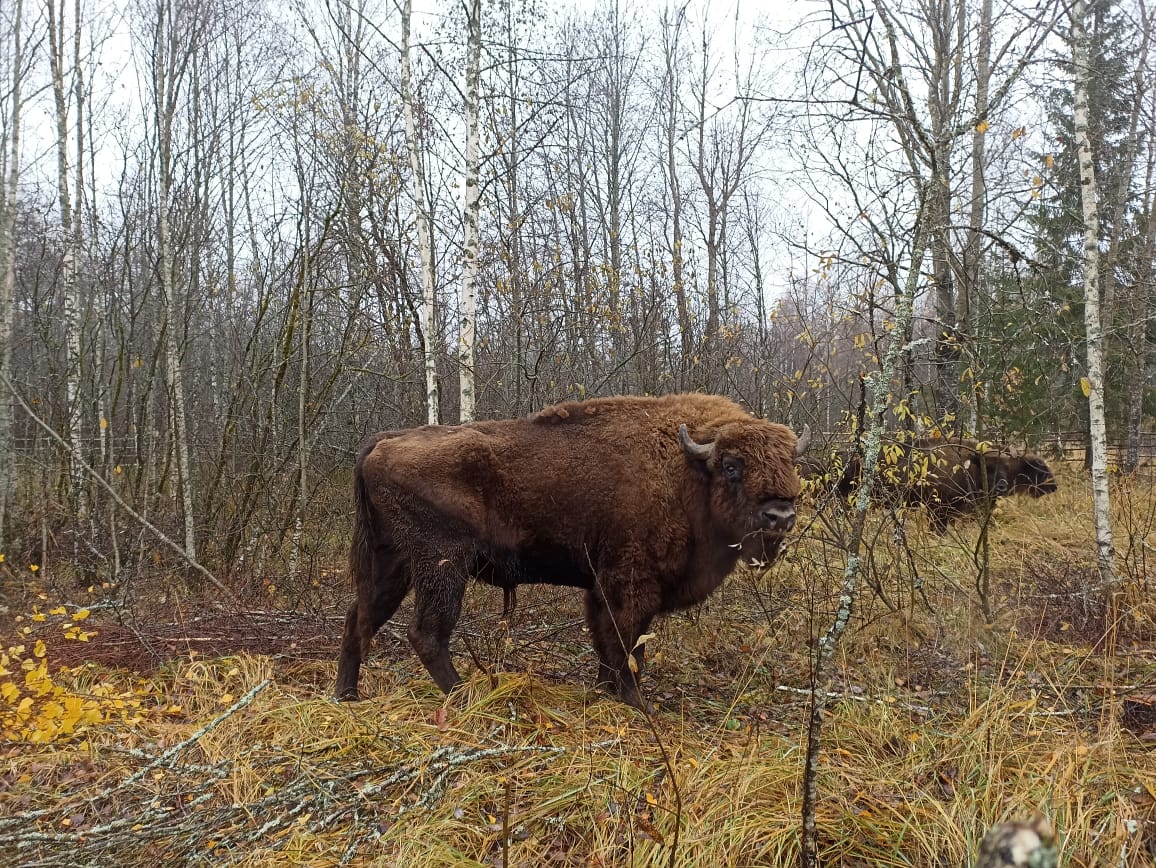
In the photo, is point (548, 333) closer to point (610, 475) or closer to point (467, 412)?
point (467, 412)

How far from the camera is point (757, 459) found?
4.98 metres

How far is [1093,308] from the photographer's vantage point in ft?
19.5

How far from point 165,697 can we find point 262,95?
7.35m

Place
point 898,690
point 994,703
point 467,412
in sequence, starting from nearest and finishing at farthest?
point 994,703 → point 898,690 → point 467,412

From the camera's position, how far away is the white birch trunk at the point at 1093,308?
229 inches

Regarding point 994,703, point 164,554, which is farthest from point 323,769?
point 164,554

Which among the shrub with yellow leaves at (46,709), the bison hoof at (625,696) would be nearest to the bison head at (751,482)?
the bison hoof at (625,696)

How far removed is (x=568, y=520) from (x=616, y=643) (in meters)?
0.99

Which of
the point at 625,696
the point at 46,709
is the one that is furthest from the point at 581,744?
the point at 46,709

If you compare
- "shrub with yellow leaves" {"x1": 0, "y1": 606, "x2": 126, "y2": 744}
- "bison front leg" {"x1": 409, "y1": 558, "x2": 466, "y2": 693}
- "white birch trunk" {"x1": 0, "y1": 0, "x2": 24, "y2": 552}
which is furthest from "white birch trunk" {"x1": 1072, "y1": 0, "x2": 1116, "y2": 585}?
"white birch trunk" {"x1": 0, "y1": 0, "x2": 24, "y2": 552}

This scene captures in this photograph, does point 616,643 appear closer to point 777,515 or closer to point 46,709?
point 777,515

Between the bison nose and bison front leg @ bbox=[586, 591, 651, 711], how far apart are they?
46.4 inches

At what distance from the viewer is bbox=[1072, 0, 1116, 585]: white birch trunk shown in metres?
5.82

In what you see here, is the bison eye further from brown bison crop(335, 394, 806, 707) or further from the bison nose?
the bison nose
